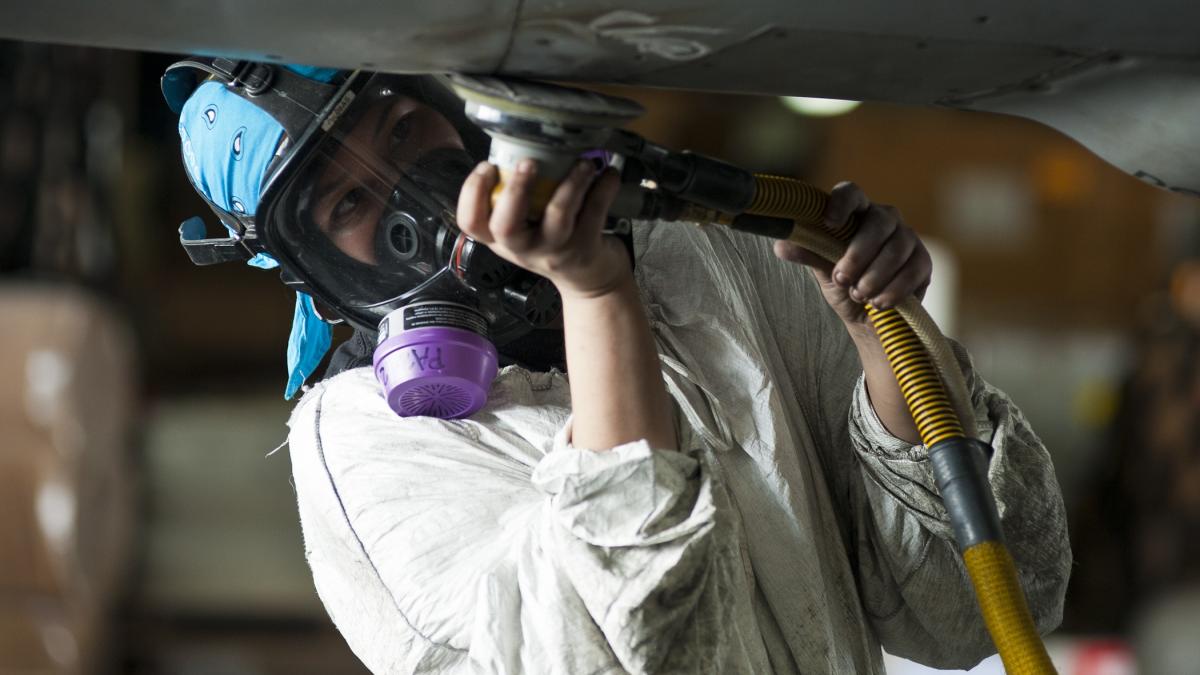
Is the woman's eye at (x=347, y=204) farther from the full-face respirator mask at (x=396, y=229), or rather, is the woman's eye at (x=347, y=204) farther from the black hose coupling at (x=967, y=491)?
the black hose coupling at (x=967, y=491)

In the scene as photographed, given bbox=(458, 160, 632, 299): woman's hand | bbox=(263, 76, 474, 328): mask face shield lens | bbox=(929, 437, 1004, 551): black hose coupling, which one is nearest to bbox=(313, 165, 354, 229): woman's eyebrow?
bbox=(263, 76, 474, 328): mask face shield lens

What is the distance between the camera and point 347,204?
1269 mm

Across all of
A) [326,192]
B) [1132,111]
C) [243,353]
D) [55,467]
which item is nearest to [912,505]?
[1132,111]

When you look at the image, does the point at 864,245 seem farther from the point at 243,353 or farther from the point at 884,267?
the point at 243,353

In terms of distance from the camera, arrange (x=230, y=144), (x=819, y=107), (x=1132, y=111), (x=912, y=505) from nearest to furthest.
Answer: (x=1132, y=111) → (x=912, y=505) → (x=230, y=144) → (x=819, y=107)

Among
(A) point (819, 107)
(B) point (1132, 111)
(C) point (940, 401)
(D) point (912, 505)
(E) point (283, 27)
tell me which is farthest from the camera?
(A) point (819, 107)

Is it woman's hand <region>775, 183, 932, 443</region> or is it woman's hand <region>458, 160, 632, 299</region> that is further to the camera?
woman's hand <region>775, 183, 932, 443</region>

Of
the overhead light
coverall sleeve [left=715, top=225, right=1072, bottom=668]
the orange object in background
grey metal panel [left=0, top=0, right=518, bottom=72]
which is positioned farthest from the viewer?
the overhead light

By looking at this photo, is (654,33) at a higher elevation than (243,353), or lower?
higher

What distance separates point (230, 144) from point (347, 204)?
0.14 m

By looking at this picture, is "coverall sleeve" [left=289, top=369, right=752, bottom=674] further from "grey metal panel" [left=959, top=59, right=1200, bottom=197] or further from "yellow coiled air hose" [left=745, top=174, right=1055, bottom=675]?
"grey metal panel" [left=959, top=59, right=1200, bottom=197]

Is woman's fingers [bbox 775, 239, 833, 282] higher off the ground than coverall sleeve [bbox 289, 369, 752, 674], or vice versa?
woman's fingers [bbox 775, 239, 833, 282]

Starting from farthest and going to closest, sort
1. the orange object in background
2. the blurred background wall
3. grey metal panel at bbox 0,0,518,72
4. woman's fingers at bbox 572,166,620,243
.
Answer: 1. the blurred background wall
2. the orange object in background
3. woman's fingers at bbox 572,166,620,243
4. grey metal panel at bbox 0,0,518,72

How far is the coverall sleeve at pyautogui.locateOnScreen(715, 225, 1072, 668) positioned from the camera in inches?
46.0
